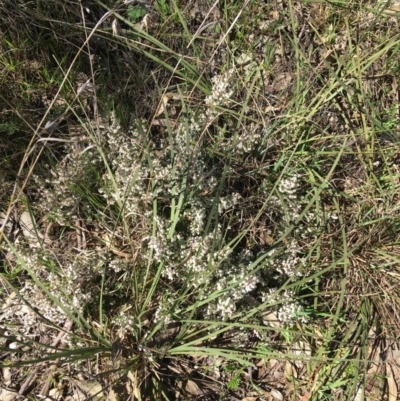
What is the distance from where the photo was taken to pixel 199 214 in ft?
6.31

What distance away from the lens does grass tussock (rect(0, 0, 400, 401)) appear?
195 centimetres

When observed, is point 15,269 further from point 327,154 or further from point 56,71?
point 327,154

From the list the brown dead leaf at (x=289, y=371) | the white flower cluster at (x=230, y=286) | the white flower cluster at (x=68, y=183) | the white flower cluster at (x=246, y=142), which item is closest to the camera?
the white flower cluster at (x=230, y=286)

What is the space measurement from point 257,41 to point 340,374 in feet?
6.19

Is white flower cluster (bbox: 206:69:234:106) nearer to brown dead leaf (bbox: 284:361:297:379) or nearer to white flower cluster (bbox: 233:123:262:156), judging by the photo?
white flower cluster (bbox: 233:123:262:156)

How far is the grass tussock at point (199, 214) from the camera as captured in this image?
195 cm

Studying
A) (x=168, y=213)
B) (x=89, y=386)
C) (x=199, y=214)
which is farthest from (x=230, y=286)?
(x=89, y=386)

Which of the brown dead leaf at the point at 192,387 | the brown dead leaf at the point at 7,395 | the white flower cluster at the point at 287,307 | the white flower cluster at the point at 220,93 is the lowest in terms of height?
the brown dead leaf at the point at 7,395

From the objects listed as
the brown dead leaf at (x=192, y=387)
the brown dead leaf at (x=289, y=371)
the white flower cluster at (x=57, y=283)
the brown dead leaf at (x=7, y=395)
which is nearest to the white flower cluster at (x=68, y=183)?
the white flower cluster at (x=57, y=283)

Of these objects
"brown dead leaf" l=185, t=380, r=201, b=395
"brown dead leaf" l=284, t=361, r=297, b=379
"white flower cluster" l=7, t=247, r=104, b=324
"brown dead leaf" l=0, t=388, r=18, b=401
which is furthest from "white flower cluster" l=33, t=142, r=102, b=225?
"brown dead leaf" l=284, t=361, r=297, b=379

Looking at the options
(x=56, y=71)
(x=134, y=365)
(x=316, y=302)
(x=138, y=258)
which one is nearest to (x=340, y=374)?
(x=316, y=302)

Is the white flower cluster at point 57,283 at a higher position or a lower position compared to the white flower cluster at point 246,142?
lower

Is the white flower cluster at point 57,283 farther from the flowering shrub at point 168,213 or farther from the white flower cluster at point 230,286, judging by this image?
the white flower cluster at point 230,286

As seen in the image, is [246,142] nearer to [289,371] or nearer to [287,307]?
[287,307]
